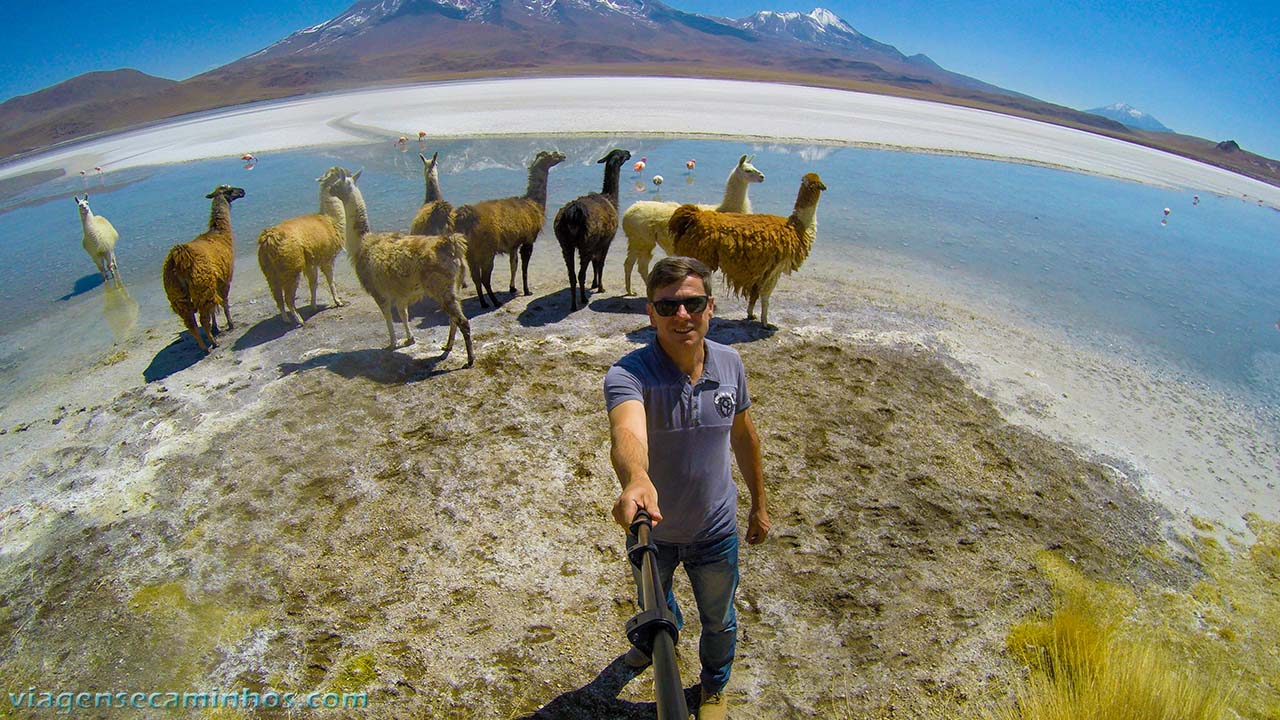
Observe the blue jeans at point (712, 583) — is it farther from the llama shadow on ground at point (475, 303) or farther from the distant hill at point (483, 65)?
the distant hill at point (483, 65)

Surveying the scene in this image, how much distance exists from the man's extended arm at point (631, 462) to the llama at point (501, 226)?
5339mm

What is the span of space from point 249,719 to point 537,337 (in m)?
4.05

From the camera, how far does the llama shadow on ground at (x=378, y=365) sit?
530 centimetres

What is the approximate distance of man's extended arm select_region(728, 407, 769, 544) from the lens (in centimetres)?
230

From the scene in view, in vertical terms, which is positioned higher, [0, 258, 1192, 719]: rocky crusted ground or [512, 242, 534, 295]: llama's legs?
[512, 242, 534, 295]: llama's legs

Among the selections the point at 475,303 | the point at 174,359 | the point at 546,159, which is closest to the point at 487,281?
the point at 475,303

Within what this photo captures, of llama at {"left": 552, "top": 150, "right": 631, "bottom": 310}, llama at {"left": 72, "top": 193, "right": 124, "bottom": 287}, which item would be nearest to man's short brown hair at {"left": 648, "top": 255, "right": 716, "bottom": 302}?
llama at {"left": 552, "top": 150, "right": 631, "bottom": 310}

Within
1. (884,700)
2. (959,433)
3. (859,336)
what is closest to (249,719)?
(884,700)

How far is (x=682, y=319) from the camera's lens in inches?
75.9

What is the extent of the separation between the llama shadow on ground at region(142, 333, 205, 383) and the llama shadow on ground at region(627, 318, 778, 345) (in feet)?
14.5

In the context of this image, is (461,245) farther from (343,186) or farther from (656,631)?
(656,631)

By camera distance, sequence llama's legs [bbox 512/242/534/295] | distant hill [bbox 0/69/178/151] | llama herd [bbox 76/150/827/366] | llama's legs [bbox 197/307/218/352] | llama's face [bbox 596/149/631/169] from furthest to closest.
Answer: distant hill [bbox 0/69/178/151]
llama's face [bbox 596/149/631/169]
llama's legs [bbox 512/242/534/295]
llama's legs [bbox 197/307/218/352]
llama herd [bbox 76/150/827/366]

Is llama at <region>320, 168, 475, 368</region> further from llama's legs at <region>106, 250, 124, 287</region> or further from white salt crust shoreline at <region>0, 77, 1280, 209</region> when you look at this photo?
white salt crust shoreline at <region>0, 77, 1280, 209</region>

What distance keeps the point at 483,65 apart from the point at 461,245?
273 feet
